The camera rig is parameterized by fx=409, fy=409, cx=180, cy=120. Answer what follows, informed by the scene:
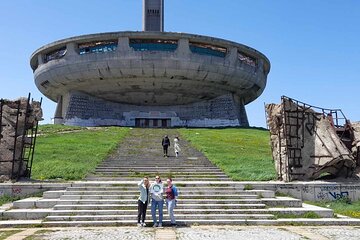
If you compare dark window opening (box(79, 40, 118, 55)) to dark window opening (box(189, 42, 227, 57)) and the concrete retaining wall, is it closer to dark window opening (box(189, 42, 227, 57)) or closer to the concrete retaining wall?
dark window opening (box(189, 42, 227, 57))

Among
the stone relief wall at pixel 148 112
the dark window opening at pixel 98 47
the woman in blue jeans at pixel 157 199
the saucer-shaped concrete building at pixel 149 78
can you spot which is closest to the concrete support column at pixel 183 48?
the saucer-shaped concrete building at pixel 149 78

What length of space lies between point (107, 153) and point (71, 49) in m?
25.3

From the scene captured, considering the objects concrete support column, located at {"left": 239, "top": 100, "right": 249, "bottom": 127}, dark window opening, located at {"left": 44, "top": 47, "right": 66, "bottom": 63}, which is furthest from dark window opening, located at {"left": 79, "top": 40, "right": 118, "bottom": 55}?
concrete support column, located at {"left": 239, "top": 100, "right": 249, "bottom": 127}

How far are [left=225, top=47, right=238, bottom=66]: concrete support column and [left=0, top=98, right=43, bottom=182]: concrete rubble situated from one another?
1263 inches

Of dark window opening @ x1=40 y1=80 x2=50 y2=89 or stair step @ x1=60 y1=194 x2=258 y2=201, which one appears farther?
dark window opening @ x1=40 y1=80 x2=50 y2=89

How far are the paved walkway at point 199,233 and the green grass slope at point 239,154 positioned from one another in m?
6.87

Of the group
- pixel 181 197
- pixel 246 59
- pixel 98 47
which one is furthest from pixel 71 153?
pixel 246 59

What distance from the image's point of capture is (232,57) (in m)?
47.0

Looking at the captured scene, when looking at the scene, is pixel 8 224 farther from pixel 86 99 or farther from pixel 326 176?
pixel 86 99

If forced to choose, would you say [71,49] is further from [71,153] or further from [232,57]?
[71,153]

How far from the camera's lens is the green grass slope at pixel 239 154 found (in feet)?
61.3

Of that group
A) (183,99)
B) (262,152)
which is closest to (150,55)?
(183,99)

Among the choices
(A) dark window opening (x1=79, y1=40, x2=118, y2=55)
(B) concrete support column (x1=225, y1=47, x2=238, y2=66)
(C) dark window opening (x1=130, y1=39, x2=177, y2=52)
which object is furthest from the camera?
(B) concrete support column (x1=225, y1=47, x2=238, y2=66)

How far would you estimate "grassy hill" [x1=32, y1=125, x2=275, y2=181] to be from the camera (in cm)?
1856
